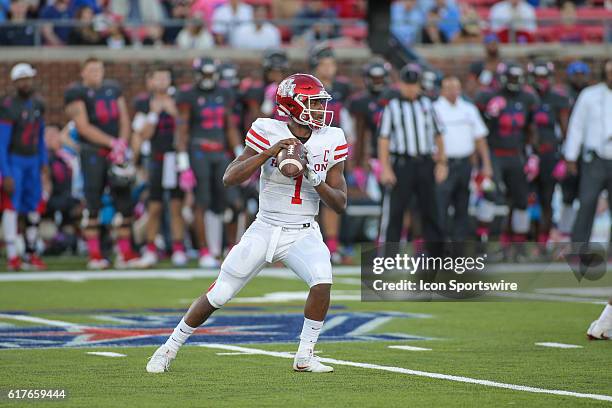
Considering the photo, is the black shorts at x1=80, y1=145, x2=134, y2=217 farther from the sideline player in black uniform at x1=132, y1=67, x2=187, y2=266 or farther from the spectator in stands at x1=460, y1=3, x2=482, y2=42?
the spectator in stands at x1=460, y1=3, x2=482, y2=42

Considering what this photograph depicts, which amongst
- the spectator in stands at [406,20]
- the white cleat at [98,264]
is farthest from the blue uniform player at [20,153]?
the spectator in stands at [406,20]

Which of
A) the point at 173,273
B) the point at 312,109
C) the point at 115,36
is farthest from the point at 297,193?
the point at 115,36

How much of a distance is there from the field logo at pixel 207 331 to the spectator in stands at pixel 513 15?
449 inches

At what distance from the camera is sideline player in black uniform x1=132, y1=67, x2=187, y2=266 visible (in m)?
15.4

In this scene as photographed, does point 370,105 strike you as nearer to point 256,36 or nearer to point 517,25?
point 256,36

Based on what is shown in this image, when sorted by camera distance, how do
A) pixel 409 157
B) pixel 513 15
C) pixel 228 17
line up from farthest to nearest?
pixel 513 15 → pixel 228 17 → pixel 409 157

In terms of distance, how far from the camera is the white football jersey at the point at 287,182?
738 cm

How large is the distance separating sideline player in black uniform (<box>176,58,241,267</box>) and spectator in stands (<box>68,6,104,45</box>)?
15.8 ft

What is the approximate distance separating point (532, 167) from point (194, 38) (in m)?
6.10

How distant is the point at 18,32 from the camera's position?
64.4 ft

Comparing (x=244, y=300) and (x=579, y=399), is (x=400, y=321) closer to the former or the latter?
(x=244, y=300)

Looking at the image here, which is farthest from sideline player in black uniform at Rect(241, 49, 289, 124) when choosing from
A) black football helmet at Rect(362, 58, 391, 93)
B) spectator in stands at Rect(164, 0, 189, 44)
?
spectator in stands at Rect(164, 0, 189, 44)

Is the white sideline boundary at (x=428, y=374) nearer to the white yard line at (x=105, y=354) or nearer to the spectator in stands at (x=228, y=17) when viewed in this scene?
the white yard line at (x=105, y=354)

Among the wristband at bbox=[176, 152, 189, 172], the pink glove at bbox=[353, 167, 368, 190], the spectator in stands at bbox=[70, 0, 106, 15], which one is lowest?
the pink glove at bbox=[353, 167, 368, 190]
